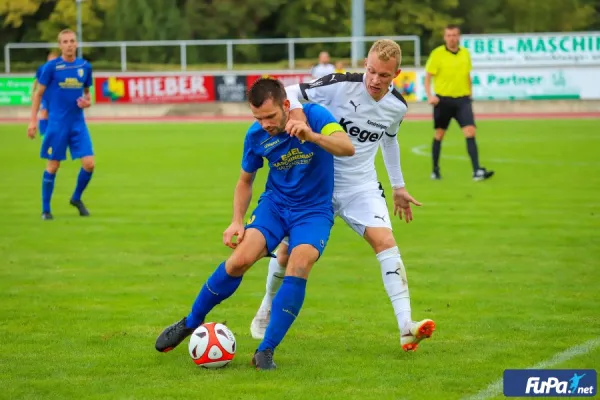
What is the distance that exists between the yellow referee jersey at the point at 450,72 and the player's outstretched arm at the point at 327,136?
36.8 feet

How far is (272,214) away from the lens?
6.71 meters

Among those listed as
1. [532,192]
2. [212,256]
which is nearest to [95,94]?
[532,192]

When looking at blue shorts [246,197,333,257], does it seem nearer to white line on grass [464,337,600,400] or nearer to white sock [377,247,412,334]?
white sock [377,247,412,334]

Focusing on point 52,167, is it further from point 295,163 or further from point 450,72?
point 295,163

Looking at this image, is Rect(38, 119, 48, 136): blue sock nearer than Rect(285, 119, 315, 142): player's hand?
No

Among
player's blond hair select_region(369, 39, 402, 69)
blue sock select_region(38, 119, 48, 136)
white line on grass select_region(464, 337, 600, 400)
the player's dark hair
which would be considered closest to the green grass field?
white line on grass select_region(464, 337, 600, 400)

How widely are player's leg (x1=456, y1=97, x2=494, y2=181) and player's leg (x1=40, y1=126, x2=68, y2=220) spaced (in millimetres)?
6385

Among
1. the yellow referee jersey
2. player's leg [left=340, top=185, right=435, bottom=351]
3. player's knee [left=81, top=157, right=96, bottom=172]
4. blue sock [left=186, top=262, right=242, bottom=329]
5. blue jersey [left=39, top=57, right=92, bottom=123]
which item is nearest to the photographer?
blue sock [left=186, top=262, right=242, bottom=329]

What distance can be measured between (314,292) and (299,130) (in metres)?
3.07

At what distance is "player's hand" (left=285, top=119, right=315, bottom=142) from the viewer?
605cm

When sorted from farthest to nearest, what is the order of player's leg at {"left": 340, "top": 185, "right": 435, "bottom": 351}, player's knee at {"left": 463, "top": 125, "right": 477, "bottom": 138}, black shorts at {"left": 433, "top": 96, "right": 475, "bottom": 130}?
black shorts at {"left": 433, "top": 96, "right": 475, "bottom": 130}, player's knee at {"left": 463, "top": 125, "right": 477, "bottom": 138}, player's leg at {"left": 340, "top": 185, "right": 435, "bottom": 351}

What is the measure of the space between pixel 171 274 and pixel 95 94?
92.0 ft

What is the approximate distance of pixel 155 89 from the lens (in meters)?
37.1

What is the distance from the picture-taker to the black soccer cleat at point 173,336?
6691 mm
